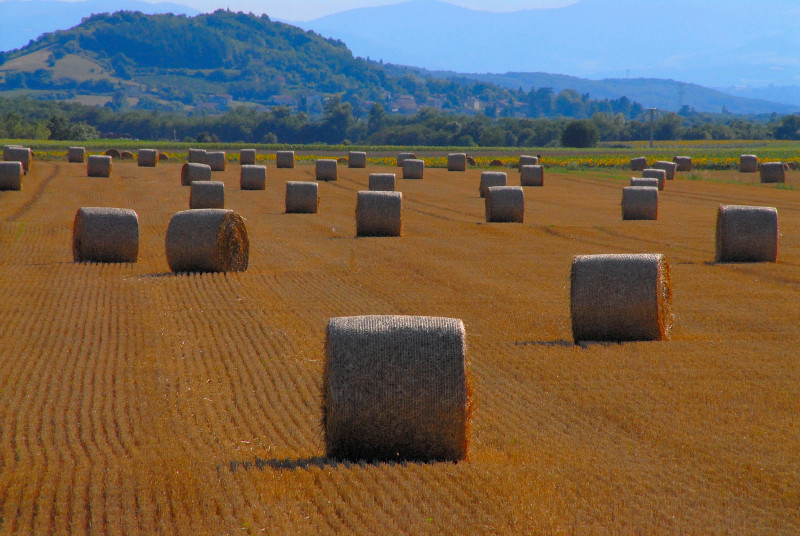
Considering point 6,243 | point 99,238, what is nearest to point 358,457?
point 99,238

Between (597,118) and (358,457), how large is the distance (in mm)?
157500

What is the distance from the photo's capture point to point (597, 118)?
160250mm

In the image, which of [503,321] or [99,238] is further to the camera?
[99,238]

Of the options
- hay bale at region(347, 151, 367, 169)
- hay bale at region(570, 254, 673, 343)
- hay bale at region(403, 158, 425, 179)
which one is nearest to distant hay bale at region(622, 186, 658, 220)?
hay bale at region(570, 254, 673, 343)

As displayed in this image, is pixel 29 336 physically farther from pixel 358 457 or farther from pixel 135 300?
pixel 358 457

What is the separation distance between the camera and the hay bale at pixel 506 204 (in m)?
29.8

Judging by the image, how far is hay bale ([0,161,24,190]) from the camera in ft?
132

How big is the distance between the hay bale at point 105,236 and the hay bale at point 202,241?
165 centimetres

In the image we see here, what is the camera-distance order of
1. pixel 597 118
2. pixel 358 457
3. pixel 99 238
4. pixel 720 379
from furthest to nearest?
1. pixel 597 118
2. pixel 99 238
3. pixel 720 379
4. pixel 358 457

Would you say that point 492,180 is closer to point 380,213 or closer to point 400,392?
point 380,213

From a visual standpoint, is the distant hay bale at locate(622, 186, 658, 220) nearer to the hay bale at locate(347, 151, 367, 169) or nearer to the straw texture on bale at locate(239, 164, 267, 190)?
the straw texture on bale at locate(239, 164, 267, 190)

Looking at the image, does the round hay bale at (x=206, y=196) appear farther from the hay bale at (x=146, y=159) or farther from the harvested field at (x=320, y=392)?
the hay bale at (x=146, y=159)

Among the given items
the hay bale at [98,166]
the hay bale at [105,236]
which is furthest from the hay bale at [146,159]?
the hay bale at [105,236]

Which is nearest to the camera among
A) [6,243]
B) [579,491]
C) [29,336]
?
[579,491]
